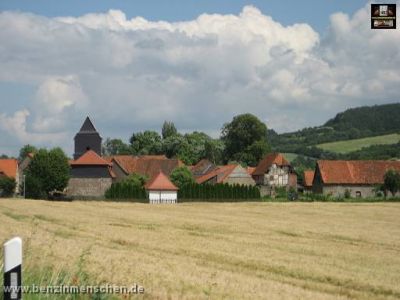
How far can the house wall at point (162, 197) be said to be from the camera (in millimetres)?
85750

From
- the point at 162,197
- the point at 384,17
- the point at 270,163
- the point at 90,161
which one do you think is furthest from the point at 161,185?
the point at 384,17

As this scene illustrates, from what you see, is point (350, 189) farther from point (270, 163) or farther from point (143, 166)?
point (143, 166)

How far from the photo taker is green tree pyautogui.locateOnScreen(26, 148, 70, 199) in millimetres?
91812

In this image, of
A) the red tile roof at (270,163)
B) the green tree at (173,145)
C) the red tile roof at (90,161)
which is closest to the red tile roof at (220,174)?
the red tile roof at (270,163)

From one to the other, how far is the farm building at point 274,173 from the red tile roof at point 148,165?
16.6 metres

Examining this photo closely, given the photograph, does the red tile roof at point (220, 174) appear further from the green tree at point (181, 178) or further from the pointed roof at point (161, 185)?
the pointed roof at point (161, 185)

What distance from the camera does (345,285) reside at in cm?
1645

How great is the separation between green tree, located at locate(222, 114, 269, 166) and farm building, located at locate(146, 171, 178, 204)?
49932 mm

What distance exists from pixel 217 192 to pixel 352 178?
24769mm

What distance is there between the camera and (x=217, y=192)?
289 ft

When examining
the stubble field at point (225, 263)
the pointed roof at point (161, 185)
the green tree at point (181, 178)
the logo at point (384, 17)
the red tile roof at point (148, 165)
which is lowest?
the stubble field at point (225, 263)

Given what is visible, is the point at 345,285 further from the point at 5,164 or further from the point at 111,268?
the point at 5,164

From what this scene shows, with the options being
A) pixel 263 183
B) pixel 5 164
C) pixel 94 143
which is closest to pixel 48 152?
pixel 94 143

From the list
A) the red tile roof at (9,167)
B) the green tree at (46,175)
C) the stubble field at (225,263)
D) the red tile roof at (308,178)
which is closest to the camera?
the stubble field at (225,263)
